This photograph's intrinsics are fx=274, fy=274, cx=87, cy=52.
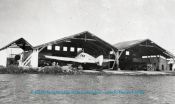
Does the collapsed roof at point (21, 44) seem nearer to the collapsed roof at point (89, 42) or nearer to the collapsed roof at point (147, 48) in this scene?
the collapsed roof at point (89, 42)

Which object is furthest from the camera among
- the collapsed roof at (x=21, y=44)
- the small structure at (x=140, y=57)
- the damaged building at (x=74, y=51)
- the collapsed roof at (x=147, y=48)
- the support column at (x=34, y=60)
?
the small structure at (x=140, y=57)

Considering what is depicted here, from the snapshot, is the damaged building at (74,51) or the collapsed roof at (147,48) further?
the collapsed roof at (147,48)

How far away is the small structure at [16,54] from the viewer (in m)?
36.8

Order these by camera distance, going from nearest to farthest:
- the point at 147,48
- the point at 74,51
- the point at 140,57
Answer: the point at 74,51
the point at 147,48
the point at 140,57

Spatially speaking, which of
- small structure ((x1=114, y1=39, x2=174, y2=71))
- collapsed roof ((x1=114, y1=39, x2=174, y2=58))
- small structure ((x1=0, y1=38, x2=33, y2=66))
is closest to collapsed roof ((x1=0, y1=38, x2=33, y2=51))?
small structure ((x1=0, y1=38, x2=33, y2=66))

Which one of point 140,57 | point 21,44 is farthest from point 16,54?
point 140,57

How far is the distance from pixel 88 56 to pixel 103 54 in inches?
143

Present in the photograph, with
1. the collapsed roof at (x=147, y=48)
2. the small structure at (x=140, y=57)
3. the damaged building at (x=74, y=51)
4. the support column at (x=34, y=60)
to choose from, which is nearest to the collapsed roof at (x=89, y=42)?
the damaged building at (x=74, y=51)

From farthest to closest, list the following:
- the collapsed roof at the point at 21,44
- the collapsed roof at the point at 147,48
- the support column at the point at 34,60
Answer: the collapsed roof at the point at 147,48 < the collapsed roof at the point at 21,44 < the support column at the point at 34,60

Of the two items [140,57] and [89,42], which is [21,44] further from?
[140,57]

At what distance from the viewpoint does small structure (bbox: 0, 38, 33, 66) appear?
3675 centimetres

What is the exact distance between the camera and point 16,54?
144 feet

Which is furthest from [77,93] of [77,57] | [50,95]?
[77,57]

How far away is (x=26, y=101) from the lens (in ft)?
36.7
